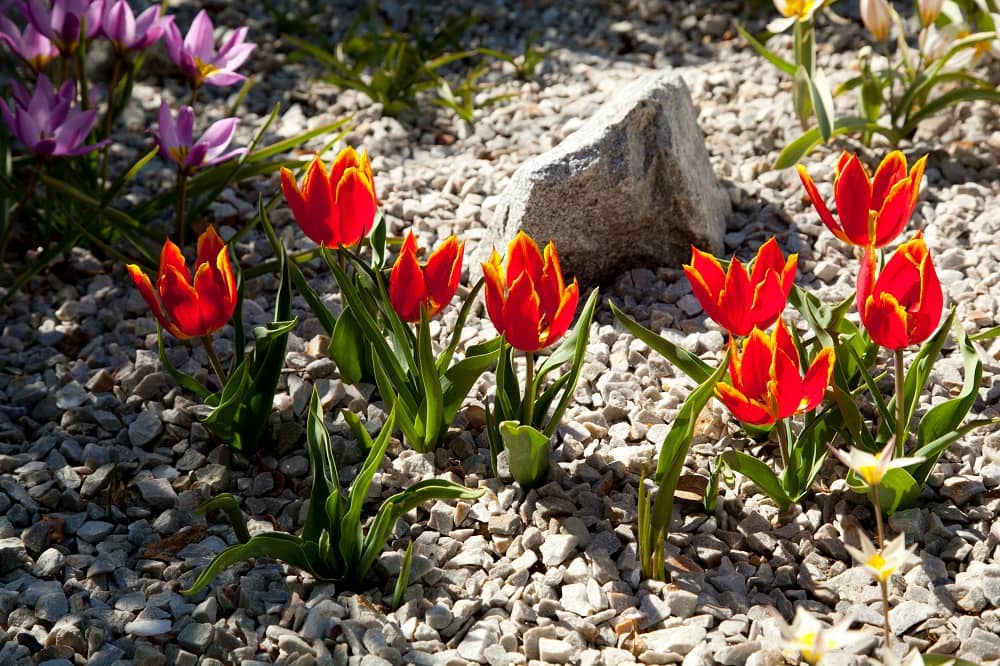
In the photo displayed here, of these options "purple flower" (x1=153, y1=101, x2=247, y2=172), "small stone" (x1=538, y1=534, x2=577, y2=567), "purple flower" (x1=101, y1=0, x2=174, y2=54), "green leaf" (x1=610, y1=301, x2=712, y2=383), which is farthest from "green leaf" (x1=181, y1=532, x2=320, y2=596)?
"purple flower" (x1=101, y1=0, x2=174, y2=54)

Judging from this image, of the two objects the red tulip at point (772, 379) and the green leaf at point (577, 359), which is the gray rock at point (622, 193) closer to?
the green leaf at point (577, 359)

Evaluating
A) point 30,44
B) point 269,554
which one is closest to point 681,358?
point 269,554

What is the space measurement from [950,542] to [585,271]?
1.07 metres

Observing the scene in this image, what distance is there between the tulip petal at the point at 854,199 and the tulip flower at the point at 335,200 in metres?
0.83

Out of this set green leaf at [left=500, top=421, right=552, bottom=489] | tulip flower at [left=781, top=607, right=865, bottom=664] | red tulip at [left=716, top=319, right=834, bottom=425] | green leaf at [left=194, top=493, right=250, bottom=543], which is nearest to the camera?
tulip flower at [left=781, top=607, right=865, bottom=664]

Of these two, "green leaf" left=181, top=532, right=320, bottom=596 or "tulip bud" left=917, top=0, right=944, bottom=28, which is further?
"tulip bud" left=917, top=0, right=944, bottom=28

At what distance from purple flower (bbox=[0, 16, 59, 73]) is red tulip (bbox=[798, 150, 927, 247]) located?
6.21 feet

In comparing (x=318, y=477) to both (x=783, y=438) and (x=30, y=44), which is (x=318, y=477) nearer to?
(x=783, y=438)

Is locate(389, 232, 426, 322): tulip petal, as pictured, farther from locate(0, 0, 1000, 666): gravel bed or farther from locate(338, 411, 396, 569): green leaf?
locate(0, 0, 1000, 666): gravel bed

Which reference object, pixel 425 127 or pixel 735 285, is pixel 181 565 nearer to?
pixel 735 285

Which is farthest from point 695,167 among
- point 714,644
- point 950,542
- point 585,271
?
point 714,644

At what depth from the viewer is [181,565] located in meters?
Answer: 1.95

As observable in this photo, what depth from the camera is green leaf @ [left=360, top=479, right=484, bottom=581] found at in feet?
5.88

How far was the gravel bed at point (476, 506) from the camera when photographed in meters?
1.79
